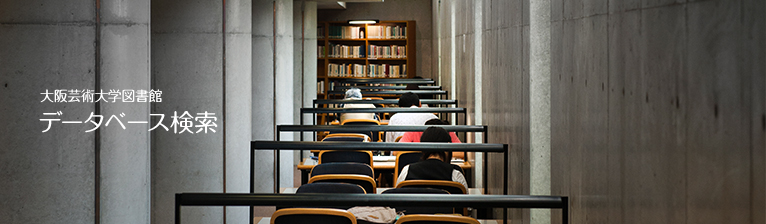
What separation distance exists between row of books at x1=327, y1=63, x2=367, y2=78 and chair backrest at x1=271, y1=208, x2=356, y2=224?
11671 mm

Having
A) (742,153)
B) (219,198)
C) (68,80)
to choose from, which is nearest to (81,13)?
(68,80)

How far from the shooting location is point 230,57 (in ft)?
17.2

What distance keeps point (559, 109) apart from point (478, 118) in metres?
2.74

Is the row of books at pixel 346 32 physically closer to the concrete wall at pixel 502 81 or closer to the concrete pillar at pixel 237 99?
the concrete wall at pixel 502 81

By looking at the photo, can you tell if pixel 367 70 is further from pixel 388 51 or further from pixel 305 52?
pixel 305 52

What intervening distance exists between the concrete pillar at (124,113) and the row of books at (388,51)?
38.0 feet

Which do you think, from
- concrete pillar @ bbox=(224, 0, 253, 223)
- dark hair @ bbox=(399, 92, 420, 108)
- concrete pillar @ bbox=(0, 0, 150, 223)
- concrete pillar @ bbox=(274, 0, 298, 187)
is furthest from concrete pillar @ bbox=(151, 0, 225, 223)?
dark hair @ bbox=(399, 92, 420, 108)

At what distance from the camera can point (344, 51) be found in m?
14.8

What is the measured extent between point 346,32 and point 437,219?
39.0ft

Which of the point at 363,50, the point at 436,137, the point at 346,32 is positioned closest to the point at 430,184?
the point at 436,137

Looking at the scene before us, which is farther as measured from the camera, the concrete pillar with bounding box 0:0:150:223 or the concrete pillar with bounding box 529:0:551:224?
the concrete pillar with bounding box 529:0:551:224

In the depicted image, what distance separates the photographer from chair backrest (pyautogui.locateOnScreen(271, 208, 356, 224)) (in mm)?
3205

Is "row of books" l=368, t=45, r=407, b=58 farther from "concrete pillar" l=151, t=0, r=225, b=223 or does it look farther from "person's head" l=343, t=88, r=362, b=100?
"concrete pillar" l=151, t=0, r=225, b=223

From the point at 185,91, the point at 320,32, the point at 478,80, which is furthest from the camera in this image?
the point at 320,32
